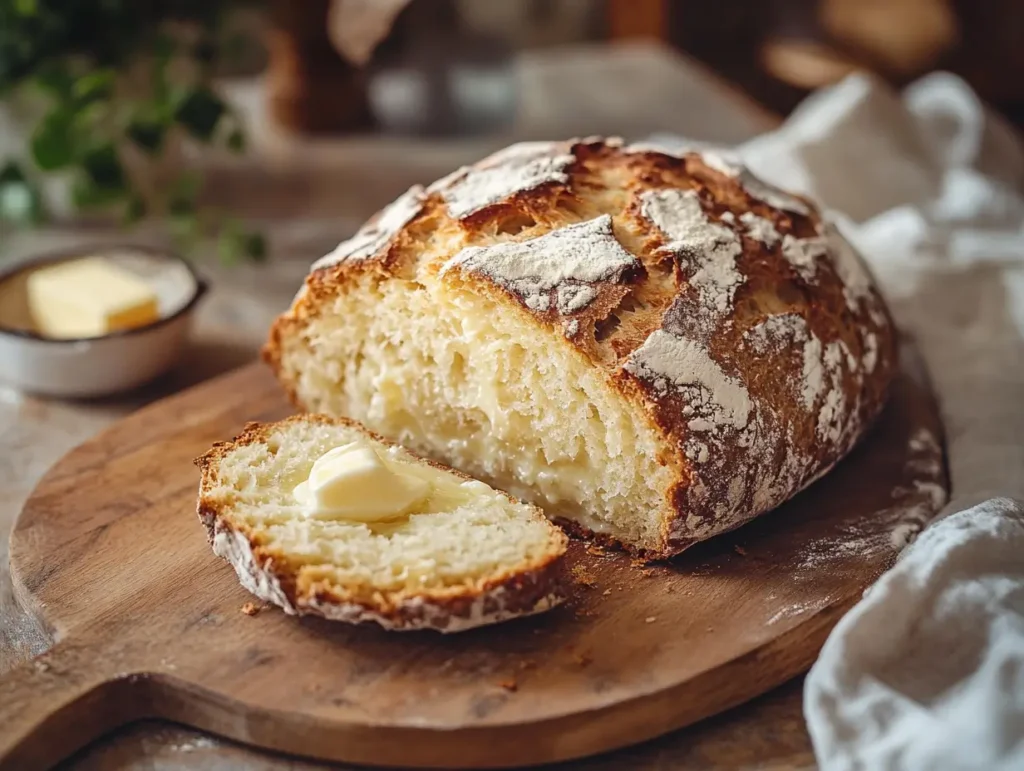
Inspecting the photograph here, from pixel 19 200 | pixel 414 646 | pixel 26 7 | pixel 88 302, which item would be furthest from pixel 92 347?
pixel 414 646

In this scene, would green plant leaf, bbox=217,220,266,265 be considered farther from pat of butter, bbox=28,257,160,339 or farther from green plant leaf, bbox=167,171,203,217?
pat of butter, bbox=28,257,160,339

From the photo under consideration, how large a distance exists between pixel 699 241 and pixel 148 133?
198 centimetres

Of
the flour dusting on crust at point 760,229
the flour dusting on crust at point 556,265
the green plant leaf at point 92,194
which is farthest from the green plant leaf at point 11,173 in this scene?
the flour dusting on crust at point 760,229

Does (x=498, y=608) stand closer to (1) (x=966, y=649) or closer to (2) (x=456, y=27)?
(1) (x=966, y=649)

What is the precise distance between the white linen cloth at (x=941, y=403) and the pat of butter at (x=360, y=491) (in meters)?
0.80

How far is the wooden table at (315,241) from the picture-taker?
1.88 metres

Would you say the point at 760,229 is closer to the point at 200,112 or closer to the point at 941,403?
the point at 941,403

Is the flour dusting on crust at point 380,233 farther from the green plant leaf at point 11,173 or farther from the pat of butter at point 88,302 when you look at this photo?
the green plant leaf at point 11,173

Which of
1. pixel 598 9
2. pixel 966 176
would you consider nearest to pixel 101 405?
pixel 966 176

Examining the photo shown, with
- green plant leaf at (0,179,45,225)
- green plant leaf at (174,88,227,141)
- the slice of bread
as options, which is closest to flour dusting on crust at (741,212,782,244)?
the slice of bread

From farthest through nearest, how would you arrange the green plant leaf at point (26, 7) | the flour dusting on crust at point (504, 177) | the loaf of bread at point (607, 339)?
the green plant leaf at point (26, 7) → the flour dusting on crust at point (504, 177) → the loaf of bread at point (607, 339)

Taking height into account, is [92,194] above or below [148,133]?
below

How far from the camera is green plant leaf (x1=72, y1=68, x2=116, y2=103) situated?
330cm

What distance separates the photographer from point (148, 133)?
351cm
